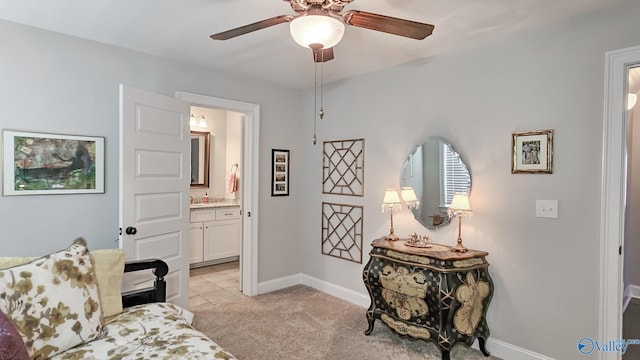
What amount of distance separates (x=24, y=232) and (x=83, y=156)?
665mm

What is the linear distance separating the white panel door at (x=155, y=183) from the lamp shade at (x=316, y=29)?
5.44 ft

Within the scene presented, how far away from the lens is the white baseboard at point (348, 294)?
8.23 ft

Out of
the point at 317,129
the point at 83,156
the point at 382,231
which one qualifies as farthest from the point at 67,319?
the point at 317,129

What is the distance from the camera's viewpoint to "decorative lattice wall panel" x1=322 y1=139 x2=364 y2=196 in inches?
144

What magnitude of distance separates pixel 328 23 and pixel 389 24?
12.6 inches

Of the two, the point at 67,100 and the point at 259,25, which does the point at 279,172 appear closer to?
the point at 67,100

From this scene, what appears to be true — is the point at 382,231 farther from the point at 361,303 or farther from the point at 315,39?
the point at 315,39

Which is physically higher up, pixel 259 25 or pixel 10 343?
pixel 259 25

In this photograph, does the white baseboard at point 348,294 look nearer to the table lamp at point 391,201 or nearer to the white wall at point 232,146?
the table lamp at point 391,201

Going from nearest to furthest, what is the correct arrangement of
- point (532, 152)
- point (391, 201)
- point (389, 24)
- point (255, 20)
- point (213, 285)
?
point (389, 24) < point (255, 20) < point (532, 152) < point (391, 201) < point (213, 285)

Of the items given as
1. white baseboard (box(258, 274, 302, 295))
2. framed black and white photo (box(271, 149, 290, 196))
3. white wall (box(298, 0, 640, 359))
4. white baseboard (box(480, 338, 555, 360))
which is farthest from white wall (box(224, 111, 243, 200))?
white baseboard (box(480, 338, 555, 360))

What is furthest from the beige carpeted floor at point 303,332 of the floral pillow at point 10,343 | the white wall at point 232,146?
the white wall at point 232,146

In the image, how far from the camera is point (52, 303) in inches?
62.5

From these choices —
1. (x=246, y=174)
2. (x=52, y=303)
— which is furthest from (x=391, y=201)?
(x=52, y=303)
